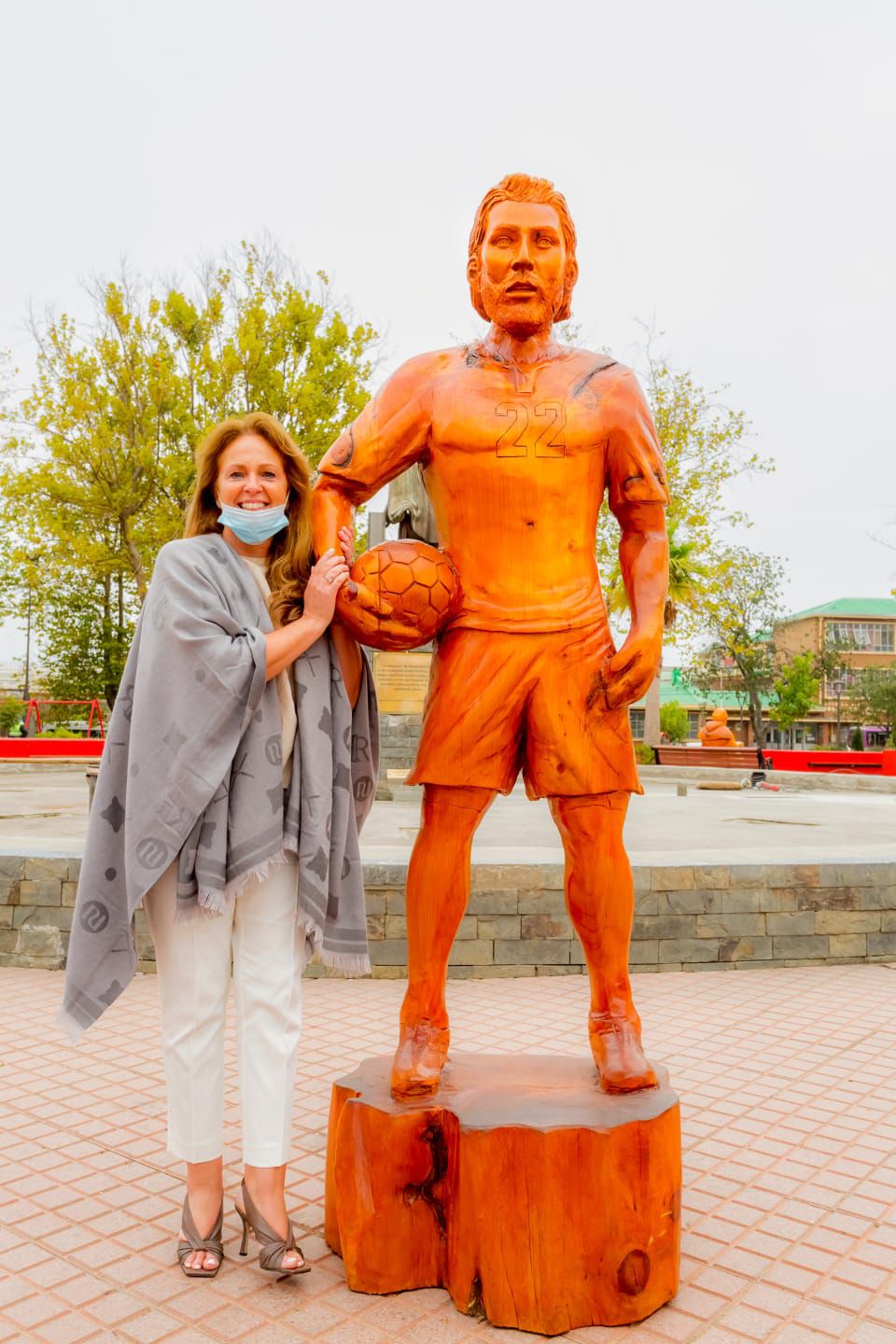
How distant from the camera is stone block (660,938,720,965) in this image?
5.38m

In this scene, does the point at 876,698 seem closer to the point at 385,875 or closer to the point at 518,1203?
the point at 385,875

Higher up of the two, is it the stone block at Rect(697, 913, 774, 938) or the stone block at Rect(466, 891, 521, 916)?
the stone block at Rect(466, 891, 521, 916)

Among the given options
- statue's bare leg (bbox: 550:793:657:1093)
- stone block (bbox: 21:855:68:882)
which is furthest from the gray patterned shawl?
stone block (bbox: 21:855:68:882)

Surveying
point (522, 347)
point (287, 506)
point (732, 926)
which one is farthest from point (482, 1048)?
point (522, 347)

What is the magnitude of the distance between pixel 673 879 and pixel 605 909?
2994mm

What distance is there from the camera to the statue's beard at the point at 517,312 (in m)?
2.46

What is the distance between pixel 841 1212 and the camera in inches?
105

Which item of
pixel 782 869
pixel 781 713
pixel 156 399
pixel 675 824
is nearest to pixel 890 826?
pixel 675 824

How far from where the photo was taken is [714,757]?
56.7ft

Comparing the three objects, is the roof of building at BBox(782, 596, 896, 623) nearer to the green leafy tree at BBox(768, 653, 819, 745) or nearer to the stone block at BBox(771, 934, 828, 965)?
the green leafy tree at BBox(768, 653, 819, 745)

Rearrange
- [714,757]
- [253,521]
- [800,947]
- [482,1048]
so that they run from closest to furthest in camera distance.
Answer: [253,521] < [482,1048] < [800,947] < [714,757]

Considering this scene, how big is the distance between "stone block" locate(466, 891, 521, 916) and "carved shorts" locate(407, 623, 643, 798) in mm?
2867

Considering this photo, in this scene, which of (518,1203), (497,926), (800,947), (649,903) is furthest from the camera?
(800,947)

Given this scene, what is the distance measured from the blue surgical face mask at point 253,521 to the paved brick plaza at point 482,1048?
1.67 meters
